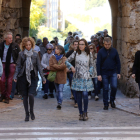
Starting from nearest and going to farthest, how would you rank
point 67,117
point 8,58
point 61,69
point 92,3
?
point 67,117 → point 61,69 → point 8,58 → point 92,3

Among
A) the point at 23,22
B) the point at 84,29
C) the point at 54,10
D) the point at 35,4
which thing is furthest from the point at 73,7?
the point at 23,22

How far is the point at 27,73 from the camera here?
6.45m

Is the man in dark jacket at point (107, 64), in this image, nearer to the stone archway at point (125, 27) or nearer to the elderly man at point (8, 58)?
the stone archway at point (125, 27)

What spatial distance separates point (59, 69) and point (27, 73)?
1.84m

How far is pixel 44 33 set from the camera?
72.2m

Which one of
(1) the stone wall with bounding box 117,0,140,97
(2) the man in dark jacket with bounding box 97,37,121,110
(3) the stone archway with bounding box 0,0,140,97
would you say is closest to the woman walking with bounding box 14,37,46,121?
(2) the man in dark jacket with bounding box 97,37,121,110

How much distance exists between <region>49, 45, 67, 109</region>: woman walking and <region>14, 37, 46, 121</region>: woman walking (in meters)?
1.56

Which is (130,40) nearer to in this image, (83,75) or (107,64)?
(107,64)

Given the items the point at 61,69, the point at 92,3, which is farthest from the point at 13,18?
the point at 92,3

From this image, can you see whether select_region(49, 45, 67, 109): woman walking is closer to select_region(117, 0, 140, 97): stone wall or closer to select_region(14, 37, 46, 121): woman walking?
select_region(14, 37, 46, 121): woman walking

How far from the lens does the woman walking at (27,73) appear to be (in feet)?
21.2

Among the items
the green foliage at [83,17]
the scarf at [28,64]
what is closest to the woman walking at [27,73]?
the scarf at [28,64]

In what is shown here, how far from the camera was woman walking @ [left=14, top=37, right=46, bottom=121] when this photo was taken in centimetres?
648

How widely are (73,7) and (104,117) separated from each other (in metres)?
176
